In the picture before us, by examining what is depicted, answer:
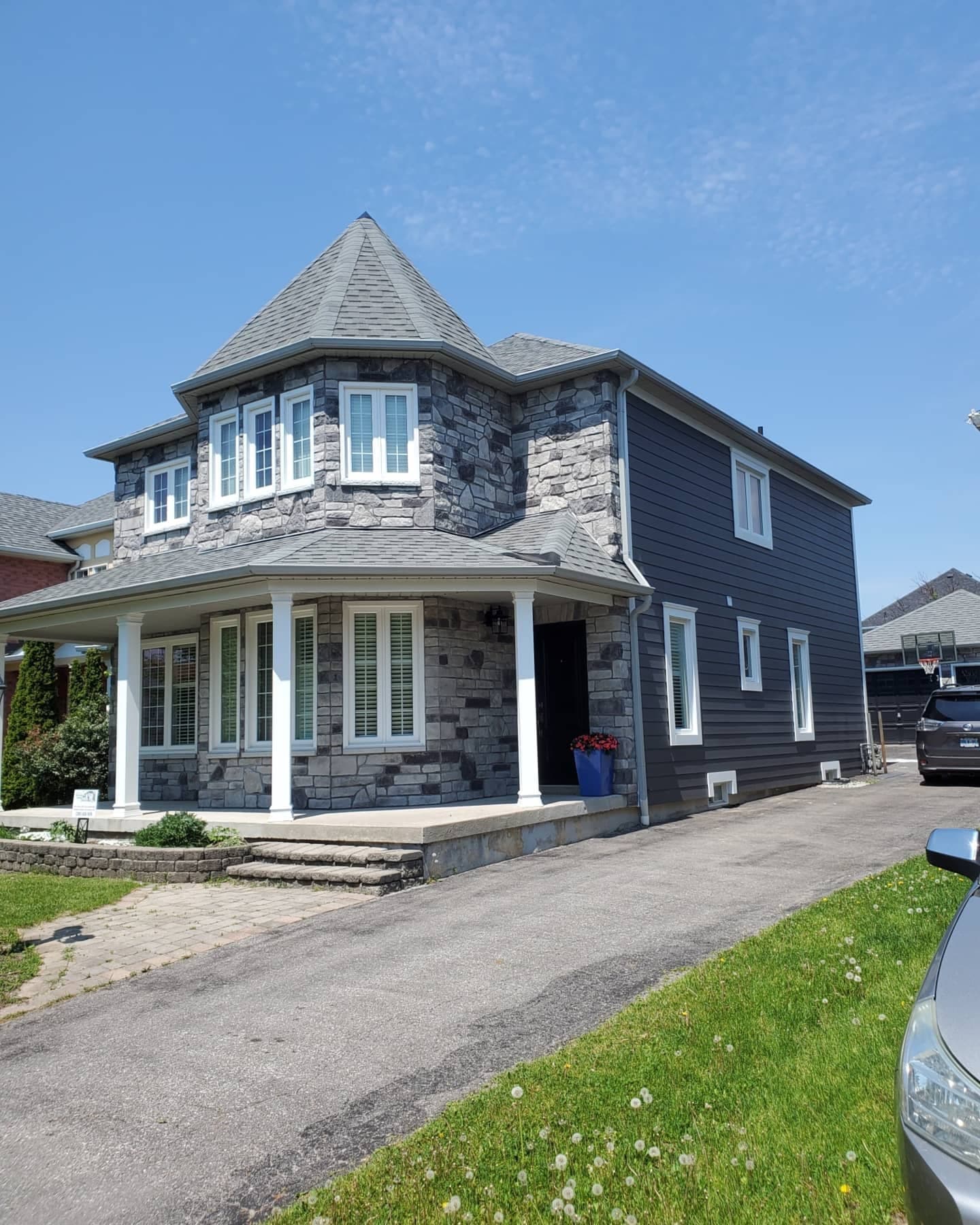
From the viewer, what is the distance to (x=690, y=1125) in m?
3.35

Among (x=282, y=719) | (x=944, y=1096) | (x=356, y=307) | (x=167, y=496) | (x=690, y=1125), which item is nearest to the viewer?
(x=944, y=1096)

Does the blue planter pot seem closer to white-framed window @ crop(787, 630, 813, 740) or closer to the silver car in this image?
white-framed window @ crop(787, 630, 813, 740)

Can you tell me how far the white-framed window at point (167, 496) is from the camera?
14.7m

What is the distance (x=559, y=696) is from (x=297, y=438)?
5003 mm

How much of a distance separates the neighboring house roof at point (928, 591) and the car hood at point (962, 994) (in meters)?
56.1

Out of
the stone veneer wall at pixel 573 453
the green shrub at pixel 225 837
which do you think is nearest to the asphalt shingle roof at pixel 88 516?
the stone veneer wall at pixel 573 453

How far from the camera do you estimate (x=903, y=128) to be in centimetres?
856

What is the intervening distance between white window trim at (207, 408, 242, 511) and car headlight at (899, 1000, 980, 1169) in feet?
39.5

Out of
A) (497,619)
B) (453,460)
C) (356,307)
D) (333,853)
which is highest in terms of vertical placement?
(356,307)

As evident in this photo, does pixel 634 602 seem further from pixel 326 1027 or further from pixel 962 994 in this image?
pixel 962 994

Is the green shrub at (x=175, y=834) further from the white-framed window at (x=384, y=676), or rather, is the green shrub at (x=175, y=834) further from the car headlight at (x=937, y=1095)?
the car headlight at (x=937, y=1095)

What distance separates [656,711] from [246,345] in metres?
7.70

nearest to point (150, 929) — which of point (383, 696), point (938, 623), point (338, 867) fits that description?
point (338, 867)

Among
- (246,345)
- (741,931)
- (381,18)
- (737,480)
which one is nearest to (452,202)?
(381,18)
